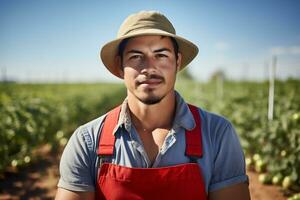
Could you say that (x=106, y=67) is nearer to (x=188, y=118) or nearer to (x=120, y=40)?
(x=120, y=40)

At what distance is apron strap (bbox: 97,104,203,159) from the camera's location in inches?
74.2

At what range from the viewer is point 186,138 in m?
1.95

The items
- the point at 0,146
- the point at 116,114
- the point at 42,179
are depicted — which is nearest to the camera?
the point at 116,114

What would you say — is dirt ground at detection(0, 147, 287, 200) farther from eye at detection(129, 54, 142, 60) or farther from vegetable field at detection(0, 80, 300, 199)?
eye at detection(129, 54, 142, 60)

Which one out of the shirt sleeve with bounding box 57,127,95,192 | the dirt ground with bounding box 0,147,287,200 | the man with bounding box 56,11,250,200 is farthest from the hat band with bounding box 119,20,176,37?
the dirt ground with bounding box 0,147,287,200

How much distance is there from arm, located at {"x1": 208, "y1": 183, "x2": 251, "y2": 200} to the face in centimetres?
63

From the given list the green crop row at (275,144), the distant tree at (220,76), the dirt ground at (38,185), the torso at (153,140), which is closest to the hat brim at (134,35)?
the torso at (153,140)

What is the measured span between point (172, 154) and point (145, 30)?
0.73 metres

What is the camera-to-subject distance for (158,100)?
2.01 meters

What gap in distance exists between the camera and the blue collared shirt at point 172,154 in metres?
1.89

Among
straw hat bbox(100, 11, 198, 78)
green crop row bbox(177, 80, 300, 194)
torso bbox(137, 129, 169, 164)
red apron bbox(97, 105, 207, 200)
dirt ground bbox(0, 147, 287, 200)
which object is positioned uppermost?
straw hat bbox(100, 11, 198, 78)

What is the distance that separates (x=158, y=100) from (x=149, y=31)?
1.34ft

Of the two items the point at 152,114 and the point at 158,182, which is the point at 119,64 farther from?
the point at 158,182

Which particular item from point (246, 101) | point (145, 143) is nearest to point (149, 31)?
point (145, 143)
